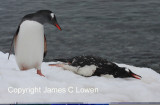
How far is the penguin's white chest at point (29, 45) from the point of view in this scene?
5.54 meters

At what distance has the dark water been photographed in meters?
10.6

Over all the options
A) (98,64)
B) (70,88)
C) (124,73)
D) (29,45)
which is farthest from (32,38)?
(124,73)

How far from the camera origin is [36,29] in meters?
5.54

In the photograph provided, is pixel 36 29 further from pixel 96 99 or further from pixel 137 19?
pixel 137 19

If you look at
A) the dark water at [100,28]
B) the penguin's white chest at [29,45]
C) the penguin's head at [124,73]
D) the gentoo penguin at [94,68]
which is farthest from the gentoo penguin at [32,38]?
the dark water at [100,28]

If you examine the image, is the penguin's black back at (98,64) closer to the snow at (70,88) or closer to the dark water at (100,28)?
the snow at (70,88)

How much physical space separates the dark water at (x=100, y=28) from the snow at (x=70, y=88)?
4089 mm

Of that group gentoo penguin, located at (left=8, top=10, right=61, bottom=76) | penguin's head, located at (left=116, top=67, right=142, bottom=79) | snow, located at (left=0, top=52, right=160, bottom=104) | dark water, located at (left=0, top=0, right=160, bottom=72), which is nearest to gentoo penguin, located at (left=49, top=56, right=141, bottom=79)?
penguin's head, located at (left=116, top=67, right=142, bottom=79)

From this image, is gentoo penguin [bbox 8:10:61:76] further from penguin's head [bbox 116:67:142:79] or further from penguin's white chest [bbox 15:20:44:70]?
penguin's head [bbox 116:67:142:79]

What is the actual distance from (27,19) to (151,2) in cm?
1430

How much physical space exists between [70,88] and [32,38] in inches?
51.6

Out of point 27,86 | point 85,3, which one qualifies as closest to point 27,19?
point 27,86

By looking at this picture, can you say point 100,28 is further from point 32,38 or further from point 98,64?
point 32,38

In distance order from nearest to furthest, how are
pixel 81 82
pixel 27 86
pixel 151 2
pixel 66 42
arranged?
pixel 27 86, pixel 81 82, pixel 66 42, pixel 151 2
